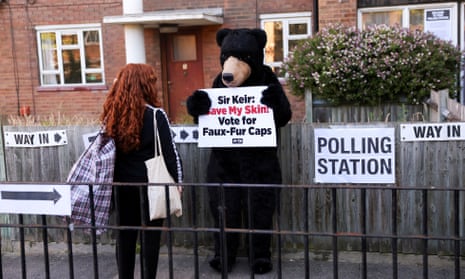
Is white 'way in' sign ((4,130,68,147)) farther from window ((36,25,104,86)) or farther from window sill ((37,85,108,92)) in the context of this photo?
window ((36,25,104,86))

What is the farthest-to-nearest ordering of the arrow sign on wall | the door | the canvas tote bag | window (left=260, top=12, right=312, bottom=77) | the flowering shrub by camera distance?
1. the door
2. window (left=260, top=12, right=312, bottom=77)
3. the flowering shrub
4. the canvas tote bag
5. the arrow sign on wall

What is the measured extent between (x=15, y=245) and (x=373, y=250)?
140 inches

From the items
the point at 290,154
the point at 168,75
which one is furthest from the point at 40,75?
the point at 290,154

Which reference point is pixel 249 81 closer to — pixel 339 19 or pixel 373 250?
pixel 373 250

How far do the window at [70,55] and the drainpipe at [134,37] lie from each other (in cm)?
154

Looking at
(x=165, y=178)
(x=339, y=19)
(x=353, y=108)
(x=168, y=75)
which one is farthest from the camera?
(x=168, y=75)

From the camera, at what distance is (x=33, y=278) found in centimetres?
442

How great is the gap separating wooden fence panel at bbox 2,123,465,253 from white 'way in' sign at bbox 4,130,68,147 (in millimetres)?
51

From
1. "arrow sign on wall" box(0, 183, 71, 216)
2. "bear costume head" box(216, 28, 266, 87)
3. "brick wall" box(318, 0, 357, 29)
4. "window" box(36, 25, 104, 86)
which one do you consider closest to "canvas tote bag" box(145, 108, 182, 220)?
"arrow sign on wall" box(0, 183, 71, 216)

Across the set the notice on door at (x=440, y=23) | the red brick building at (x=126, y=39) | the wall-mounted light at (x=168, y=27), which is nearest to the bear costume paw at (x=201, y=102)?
the red brick building at (x=126, y=39)

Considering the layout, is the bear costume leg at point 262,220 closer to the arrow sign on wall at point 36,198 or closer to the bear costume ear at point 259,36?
the bear costume ear at point 259,36

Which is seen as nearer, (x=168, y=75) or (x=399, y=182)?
(x=399, y=182)

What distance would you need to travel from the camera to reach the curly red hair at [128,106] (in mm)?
3615

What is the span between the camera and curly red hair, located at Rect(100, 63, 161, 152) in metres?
3.62
